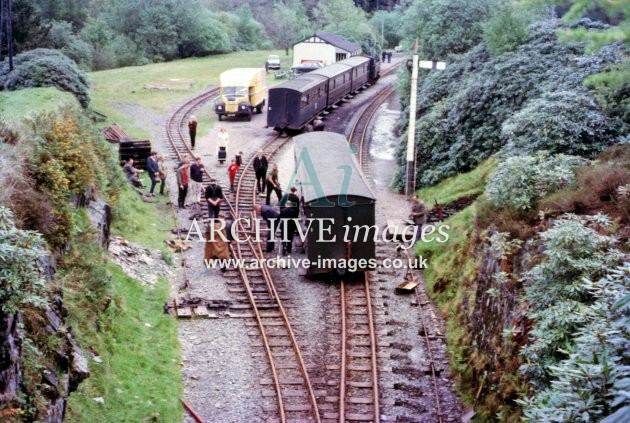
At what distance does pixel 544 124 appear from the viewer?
14.8 m

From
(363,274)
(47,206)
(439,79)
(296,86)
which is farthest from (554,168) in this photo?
(296,86)

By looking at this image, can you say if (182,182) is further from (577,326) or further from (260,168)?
(577,326)

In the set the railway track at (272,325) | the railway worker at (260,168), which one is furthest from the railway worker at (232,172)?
the railway worker at (260,168)

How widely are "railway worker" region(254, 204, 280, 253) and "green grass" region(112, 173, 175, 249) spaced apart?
269 cm

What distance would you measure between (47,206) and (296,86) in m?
19.9

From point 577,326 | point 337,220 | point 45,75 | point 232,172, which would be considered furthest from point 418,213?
point 45,75

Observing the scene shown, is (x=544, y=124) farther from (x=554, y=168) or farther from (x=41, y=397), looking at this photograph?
(x=41, y=397)

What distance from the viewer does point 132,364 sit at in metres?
11.6

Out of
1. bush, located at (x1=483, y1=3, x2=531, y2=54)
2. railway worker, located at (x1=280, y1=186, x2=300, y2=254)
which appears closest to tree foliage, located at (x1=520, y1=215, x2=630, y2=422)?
railway worker, located at (x1=280, y1=186, x2=300, y2=254)

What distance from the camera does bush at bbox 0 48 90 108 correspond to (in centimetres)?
2641

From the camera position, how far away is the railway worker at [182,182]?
63.4 feet

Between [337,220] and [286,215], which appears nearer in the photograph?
[337,220]

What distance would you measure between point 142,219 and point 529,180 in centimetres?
1052

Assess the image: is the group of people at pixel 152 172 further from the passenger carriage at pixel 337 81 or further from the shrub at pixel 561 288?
the passenger carriage at pixel 337 81
